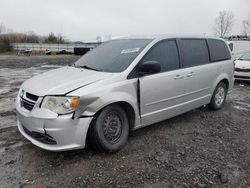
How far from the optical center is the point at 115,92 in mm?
3371

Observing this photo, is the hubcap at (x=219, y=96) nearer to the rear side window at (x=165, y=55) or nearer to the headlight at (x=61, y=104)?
the rear side window at (x=165, y=55)

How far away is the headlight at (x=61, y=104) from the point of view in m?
3.00

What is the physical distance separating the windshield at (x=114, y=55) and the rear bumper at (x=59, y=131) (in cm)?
106

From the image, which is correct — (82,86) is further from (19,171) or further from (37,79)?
(19,171)

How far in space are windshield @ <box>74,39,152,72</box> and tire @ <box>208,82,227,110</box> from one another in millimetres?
2325

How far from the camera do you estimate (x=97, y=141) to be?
10.7 feet

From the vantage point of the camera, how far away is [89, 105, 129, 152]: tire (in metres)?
3.25

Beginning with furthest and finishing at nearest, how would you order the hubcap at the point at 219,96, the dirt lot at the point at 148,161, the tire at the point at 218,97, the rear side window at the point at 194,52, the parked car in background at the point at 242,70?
the parked car in background at the point at 242,70 < the hubcap at the point at 219,96 < the tire at the point at 218,97 < the rear side window at the point at 194,52 < the dirt lot at the point at 148,161

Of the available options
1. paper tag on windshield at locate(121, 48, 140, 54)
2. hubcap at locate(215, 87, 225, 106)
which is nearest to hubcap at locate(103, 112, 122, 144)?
paper tag on windshield at locate(121, 48, 140, 54)

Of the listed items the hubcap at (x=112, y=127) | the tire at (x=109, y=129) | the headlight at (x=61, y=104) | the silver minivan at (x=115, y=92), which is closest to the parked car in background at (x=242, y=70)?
the silver minivan at (x=115, y=92)

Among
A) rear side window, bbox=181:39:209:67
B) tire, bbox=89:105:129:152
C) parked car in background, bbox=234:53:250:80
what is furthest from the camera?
parked car in background, bbox=234:53:250:80

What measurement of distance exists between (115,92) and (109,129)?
0.54m

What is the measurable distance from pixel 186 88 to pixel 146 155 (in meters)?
1.64

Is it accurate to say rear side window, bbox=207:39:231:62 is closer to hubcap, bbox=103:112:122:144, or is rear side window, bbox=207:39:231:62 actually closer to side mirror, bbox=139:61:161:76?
side mirror, bbox=139:61:161:76
